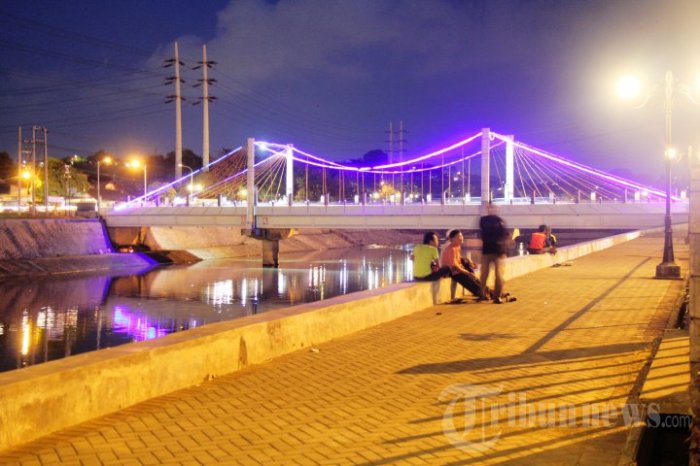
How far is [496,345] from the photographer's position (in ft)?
27.1

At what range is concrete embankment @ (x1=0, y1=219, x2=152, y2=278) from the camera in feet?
141

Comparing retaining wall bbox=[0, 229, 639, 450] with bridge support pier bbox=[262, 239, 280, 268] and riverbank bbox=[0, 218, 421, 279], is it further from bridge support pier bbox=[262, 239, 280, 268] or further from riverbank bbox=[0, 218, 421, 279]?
bridge support pier bbox=[262, 239, 280, 268]

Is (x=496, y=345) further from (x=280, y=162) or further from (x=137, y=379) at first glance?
(x=280, y=162)

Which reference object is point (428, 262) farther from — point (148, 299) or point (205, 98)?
point (205, 98)

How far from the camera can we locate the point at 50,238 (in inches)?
1879

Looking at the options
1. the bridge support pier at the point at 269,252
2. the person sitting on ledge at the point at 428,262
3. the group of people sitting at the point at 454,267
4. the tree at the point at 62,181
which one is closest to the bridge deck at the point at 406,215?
the bridge support pier at the point at 269,252

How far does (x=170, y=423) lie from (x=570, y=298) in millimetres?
9028

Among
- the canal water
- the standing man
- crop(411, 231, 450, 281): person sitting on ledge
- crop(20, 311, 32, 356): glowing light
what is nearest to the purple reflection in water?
the canal water

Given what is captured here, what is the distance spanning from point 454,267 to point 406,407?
22.1ft

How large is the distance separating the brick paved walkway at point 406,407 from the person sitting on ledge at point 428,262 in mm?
2427

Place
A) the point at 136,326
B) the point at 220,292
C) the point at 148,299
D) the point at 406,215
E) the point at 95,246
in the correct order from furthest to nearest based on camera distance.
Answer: the point at 95,246, the point at 406,215, the point at 220,292, the point at 148,299, the point at 136,326

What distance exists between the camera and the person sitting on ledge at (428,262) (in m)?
12.0

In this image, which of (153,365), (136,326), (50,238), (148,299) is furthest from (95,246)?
(153,365)

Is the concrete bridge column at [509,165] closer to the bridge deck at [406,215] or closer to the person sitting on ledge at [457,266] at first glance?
the bridge deck at [406,215]
